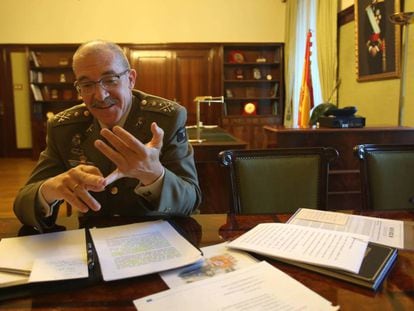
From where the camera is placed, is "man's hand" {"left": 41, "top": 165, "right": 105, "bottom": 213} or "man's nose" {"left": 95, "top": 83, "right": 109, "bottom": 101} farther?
"man's nose" {"left": 95, "top": 83, "right": 109, "bottom": 101}

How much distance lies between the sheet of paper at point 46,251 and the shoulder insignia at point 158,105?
1.78 ft

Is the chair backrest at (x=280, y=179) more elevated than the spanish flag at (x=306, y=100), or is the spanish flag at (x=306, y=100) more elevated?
the spanish flag at (x=306, y=100)

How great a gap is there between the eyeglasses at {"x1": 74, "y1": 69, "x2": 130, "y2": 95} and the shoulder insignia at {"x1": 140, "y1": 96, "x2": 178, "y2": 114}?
0.16m

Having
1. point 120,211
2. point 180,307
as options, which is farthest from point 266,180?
point 180,307

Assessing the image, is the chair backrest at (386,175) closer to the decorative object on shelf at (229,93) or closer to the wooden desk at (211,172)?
the wooden desk at (211,172)

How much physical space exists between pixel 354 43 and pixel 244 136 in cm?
284

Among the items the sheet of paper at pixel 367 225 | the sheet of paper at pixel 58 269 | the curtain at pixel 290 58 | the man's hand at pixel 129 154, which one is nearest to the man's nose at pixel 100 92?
the man's hand at pixel 129 154

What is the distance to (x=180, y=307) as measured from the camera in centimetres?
64

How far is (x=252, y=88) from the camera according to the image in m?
6.80

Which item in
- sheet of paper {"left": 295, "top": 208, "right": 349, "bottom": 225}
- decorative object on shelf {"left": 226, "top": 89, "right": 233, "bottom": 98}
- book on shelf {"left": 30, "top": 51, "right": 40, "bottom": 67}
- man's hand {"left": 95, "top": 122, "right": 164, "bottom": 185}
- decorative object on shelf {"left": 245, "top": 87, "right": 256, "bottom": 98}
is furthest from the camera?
decorative object on shelf {"left": 245, "top": 87, "right": 256, "bottom": 98}

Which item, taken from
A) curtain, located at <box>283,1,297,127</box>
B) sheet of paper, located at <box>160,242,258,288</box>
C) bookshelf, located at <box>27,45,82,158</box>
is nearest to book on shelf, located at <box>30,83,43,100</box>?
bookshelf, located at <box>27,45,82,158</box>

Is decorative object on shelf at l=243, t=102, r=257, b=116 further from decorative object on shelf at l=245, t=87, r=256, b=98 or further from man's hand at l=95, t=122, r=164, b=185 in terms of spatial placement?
man's hand at l=95, t=122, r=164, b=185

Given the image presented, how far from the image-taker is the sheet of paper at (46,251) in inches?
29.6

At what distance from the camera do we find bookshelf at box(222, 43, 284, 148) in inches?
259
